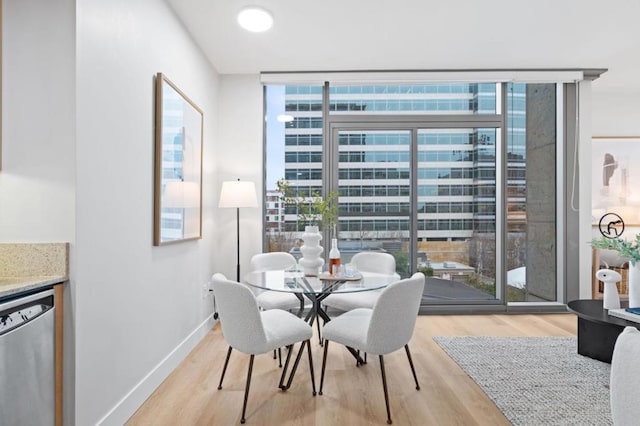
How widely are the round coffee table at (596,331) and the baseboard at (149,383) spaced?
3000mm

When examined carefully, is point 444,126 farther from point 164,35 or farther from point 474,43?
point 164,35

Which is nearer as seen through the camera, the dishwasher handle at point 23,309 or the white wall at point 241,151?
the dishwasher handle at point 23,309

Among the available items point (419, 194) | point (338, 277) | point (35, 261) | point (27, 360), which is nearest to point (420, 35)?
point (419, 194)

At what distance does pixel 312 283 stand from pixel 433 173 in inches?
96.9

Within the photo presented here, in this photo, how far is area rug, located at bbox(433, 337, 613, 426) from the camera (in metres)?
2.21

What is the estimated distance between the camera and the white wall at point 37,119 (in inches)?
67.6

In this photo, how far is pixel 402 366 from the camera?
9.57ft

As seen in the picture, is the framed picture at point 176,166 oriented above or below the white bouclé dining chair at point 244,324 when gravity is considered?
above

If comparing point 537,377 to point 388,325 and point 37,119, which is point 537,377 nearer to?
point 388,325

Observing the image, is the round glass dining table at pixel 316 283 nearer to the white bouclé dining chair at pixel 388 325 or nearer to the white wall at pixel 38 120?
the white bouclé dining chair at pixel 388 325

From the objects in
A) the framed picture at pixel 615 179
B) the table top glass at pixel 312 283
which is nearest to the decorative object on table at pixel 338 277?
the table top glass at pixel 312 283

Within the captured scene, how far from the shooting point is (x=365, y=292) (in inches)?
131

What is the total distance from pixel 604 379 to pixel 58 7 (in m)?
3.79

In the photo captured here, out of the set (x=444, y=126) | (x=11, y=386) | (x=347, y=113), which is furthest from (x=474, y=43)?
(x=11, y=386)
